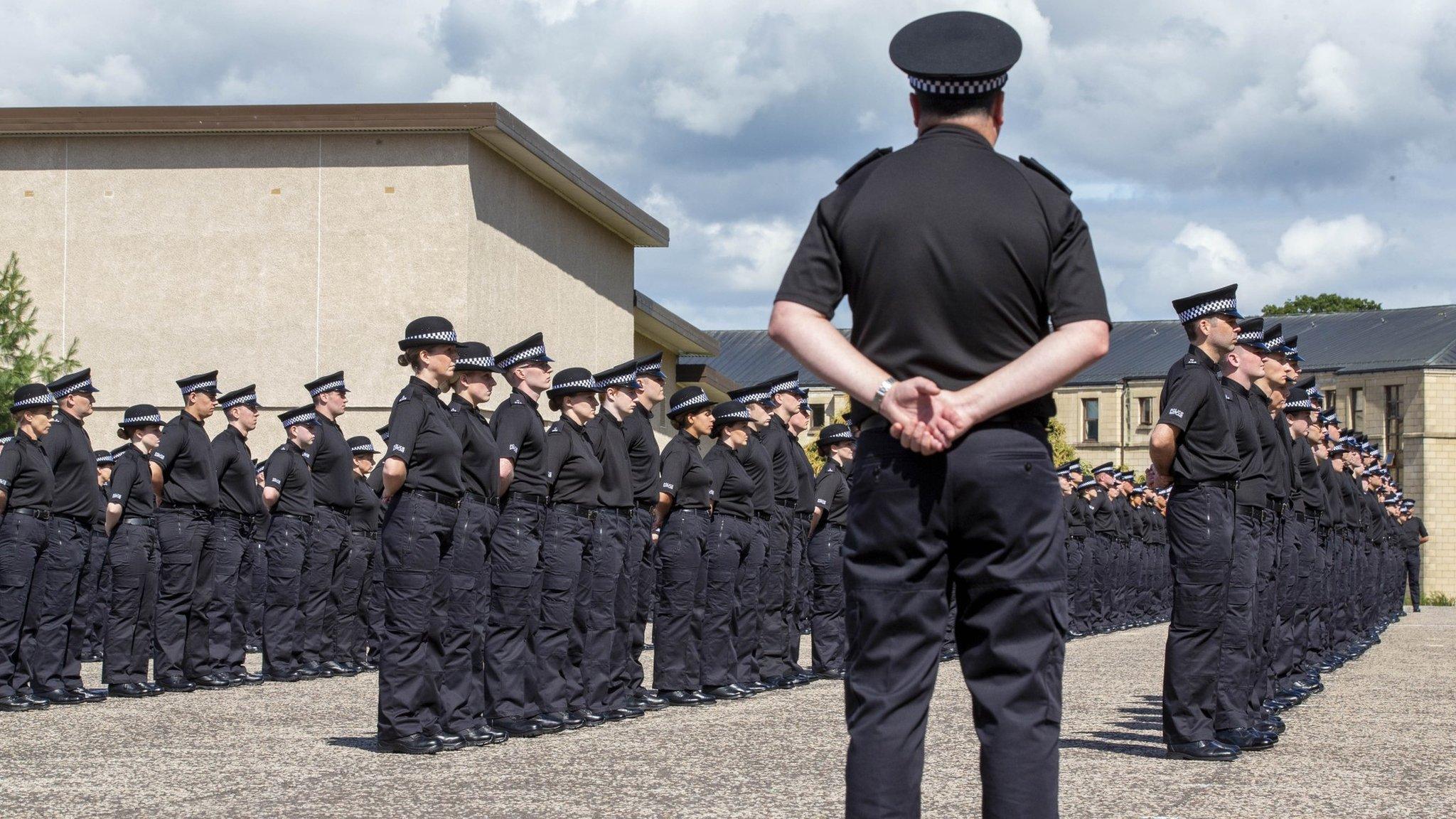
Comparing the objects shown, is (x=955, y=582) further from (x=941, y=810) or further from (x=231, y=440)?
(x=231, y=440)

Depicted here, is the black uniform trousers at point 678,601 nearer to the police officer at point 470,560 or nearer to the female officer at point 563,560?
the female officer at point 563,560

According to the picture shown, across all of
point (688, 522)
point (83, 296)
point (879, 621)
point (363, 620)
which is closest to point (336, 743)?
point (688, 522)

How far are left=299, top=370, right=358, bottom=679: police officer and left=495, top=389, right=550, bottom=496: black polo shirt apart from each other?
5.35 m

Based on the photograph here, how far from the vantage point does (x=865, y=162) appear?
397 centimetres

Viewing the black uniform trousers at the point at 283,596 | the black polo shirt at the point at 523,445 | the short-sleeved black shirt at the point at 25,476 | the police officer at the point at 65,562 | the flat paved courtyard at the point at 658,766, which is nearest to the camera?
the flat paved courtyard at the point at 658,766

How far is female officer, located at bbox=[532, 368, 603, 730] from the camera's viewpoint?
10.0 meters

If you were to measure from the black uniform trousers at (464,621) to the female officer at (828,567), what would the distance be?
4.94 m

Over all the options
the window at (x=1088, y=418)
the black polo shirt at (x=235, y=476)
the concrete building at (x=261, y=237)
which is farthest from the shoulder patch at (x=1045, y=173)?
the window at (x=1088, y=418)

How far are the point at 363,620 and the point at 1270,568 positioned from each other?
9615mm

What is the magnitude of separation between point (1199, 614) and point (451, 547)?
13.3 feet

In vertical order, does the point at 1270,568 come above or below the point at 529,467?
below

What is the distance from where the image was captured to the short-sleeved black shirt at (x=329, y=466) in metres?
15.5

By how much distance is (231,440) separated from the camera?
1420 cm

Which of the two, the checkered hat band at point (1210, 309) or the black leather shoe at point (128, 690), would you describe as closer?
the checkered hat band at point (1210, 309)
